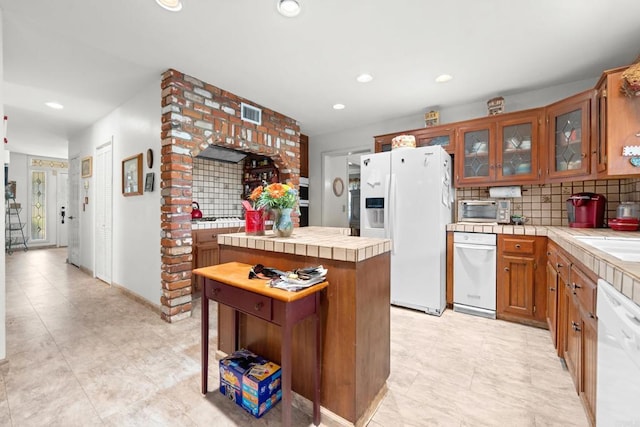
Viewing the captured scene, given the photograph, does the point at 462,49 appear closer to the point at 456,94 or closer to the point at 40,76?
the point at 456,94

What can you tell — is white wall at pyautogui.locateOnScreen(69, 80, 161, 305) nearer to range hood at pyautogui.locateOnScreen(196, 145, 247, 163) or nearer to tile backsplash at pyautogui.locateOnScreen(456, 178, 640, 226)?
range hood at pyautogui.locateOnScreen(196, 145, 247, 163)

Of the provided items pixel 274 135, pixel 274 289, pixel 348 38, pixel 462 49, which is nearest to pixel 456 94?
pixel 462 49

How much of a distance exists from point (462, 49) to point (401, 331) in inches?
100

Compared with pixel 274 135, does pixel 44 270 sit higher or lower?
lower

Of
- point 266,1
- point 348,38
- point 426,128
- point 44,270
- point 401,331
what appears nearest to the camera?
point 266,1

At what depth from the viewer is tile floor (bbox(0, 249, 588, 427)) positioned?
1.52 metres

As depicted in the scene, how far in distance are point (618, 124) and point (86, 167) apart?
6.76 metres

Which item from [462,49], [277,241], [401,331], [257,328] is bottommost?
[401,331]

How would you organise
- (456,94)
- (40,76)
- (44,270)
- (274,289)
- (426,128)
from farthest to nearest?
(44,270)
(426,128)
(456,94)
(40,76)
(274,289)

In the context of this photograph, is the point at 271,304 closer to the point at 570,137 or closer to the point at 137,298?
the point at 137,298

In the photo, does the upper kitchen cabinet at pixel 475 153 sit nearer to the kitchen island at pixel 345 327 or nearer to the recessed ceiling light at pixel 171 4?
the kitchen island at pixel 345 327

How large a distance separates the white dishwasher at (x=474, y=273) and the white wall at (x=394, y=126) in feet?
5.35

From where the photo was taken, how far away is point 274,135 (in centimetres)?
391

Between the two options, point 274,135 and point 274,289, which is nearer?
point 274,289
